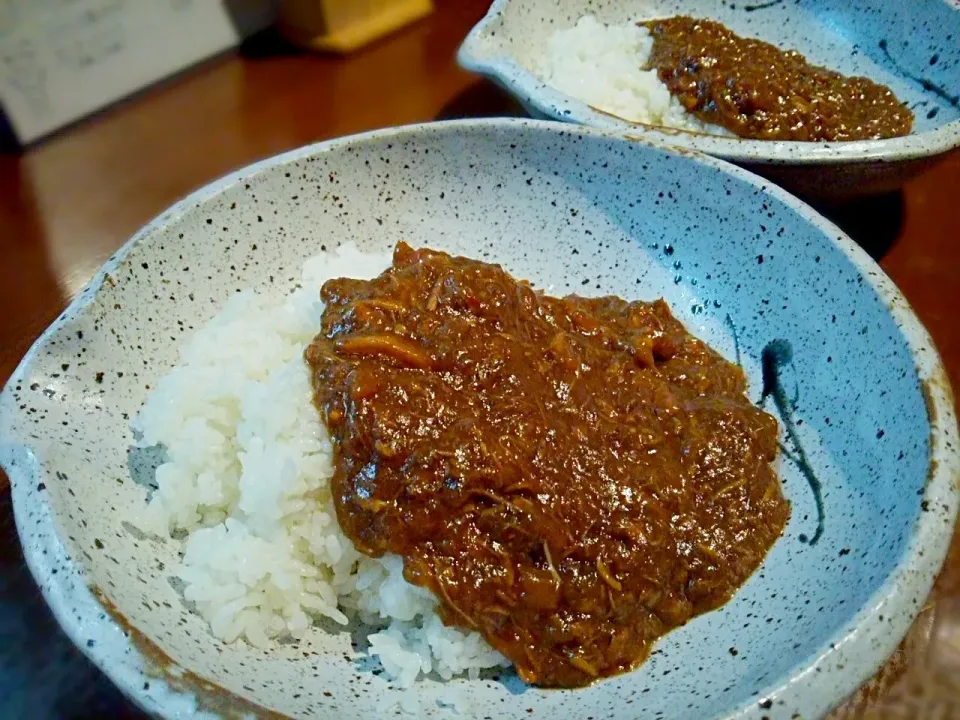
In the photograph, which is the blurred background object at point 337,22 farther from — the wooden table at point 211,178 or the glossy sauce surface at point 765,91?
the glossy sauce surface at point 765,91

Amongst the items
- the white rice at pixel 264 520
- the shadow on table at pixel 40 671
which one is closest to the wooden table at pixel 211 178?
the shadow on table at pixel 40 671

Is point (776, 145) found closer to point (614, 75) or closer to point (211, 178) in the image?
point (614, 75)

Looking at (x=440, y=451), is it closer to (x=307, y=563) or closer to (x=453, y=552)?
(x=453, y=552)

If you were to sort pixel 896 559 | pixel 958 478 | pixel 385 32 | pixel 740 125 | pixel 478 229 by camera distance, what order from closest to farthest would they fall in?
pixel 896 559 < pixel 958 478 < pixel 478 229 < pixel 740 125 < pixel 385 32

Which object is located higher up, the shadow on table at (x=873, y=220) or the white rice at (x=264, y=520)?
the white rice at (x=264, y=520)

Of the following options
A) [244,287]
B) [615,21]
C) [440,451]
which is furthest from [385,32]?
[440,451]

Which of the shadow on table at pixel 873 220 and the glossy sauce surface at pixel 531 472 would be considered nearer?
the glossy sauce surface at pixel 531 472

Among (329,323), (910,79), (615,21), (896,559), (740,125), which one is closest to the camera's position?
(896,559)
